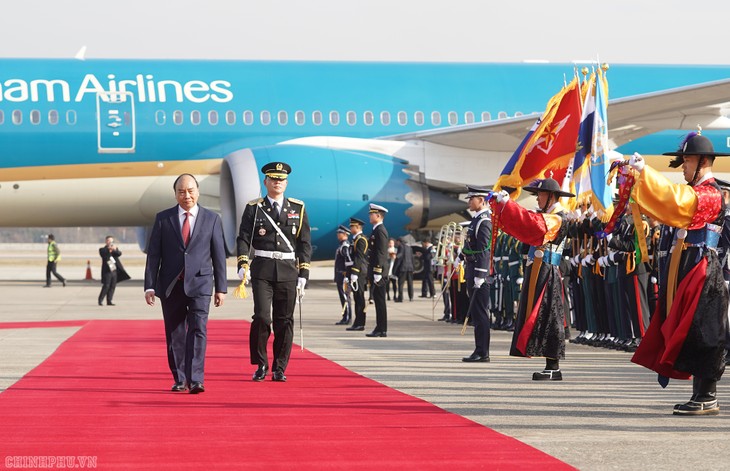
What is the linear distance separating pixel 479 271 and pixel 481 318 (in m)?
0.66

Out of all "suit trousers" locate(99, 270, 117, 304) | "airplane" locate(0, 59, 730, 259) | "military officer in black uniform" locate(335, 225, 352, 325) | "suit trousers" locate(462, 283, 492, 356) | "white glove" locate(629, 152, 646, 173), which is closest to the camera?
"white glove" locate(629, 152, 646, 173)

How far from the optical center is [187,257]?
8719 mm

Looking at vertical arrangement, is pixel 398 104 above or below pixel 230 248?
above

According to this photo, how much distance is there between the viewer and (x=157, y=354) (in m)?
11.6

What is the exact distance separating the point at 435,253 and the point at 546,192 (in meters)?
14.1

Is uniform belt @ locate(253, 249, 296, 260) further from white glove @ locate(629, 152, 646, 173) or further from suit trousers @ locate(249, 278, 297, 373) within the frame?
white glove @ locate(629, 152, 646, 173)

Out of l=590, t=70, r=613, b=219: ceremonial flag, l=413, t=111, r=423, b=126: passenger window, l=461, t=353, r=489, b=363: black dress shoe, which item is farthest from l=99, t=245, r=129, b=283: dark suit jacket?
l=461, t=353, r=489, b=363: black dress shoe

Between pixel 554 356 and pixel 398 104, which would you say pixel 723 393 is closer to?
pixel 554 356

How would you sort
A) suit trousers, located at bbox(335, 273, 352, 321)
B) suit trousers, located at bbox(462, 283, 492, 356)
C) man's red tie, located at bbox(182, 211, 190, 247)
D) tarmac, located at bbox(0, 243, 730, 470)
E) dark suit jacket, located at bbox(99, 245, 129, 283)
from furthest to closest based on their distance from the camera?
dark suit jacket, located at bbox(99, 245, 129, 283) < suit trousers, located at bbox(335, 273, 352, 321) < suit trousers, located at bbox(462, 283, 492, 356) < man's red tie, located at bbox(182, 211, 190, 247) < tarmac, located at bbox(0, 243, 730, 470)

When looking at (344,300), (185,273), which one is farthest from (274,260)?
(344,300)

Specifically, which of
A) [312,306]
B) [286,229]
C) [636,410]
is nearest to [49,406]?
[286,229]

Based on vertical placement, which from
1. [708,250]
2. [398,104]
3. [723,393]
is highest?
[398,104]

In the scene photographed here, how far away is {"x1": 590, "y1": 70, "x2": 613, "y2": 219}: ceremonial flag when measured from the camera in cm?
1329

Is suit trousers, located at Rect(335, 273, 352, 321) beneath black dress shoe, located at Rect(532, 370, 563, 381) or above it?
above
